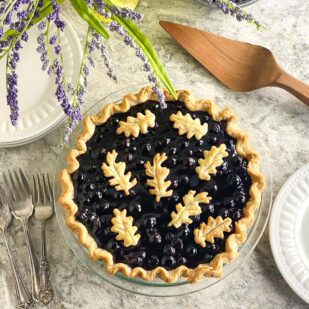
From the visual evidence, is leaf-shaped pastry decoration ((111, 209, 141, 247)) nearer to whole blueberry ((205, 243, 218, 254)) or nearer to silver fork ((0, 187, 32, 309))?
whole blueberry ((205, 243, 218, 254))

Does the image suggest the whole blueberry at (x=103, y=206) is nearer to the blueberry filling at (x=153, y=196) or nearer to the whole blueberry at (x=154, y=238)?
the blueberry filling at (x=153, y=196)

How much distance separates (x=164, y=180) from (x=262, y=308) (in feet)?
1.38

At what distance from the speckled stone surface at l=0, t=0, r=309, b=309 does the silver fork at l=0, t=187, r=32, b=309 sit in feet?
0.09

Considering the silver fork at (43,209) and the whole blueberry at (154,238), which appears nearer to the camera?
the whole blueberry at (154,238)

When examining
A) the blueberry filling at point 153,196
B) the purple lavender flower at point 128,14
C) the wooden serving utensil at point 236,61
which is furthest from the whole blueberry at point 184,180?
the purple lavender flower at point 128,14

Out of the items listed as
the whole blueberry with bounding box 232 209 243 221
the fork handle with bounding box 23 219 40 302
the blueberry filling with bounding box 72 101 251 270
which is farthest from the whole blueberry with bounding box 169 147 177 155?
Answer: the fork handle with bounding box 23 219 40 302

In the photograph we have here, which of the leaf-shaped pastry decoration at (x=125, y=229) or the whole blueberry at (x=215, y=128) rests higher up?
the whole blueberry at (x=215, y=128)

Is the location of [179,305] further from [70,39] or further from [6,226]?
[70,39]

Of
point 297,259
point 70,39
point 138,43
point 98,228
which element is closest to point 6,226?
point 98,228

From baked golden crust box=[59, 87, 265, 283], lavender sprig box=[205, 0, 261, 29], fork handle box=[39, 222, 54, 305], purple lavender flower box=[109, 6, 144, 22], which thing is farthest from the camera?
fork handle box=[39, 222, 54, 305]

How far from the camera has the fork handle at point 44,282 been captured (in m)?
1.39

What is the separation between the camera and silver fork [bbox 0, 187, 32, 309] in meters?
1.39

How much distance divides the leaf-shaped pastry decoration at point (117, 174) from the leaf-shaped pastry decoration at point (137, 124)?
0.23ft

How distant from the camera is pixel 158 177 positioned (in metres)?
1.30
